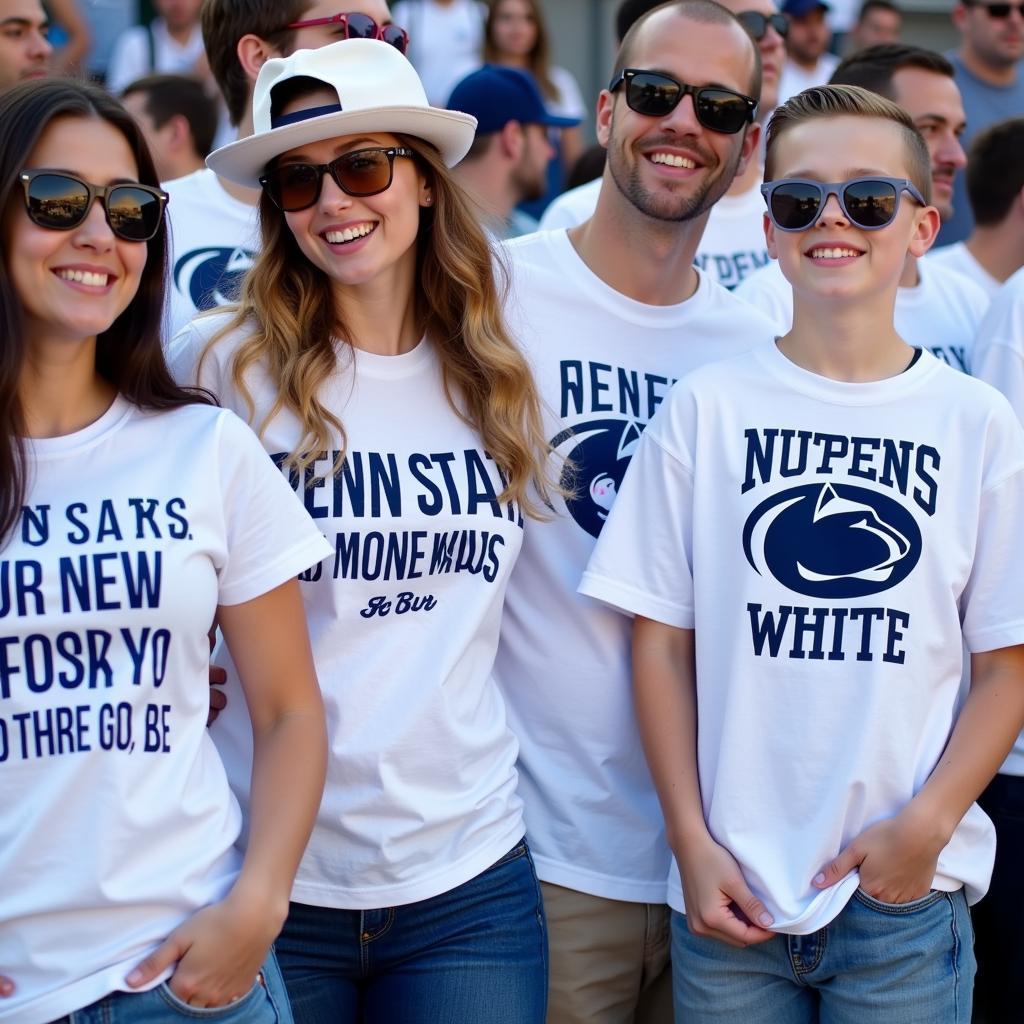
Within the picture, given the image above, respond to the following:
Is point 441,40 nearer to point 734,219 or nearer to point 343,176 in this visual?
point 734,219

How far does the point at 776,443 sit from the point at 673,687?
1.73 feet

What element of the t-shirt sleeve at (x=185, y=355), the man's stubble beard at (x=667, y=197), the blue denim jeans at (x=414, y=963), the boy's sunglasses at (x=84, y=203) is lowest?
the blue denim jeans at (x=414, y=963)

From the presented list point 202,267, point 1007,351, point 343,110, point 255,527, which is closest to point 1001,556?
point 1007,351

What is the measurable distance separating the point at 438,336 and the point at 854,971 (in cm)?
150

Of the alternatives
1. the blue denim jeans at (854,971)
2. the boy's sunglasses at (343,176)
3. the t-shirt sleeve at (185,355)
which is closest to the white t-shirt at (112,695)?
the t-shirt sleeve at (185,355)

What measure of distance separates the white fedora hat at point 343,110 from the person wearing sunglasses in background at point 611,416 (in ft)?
1.67

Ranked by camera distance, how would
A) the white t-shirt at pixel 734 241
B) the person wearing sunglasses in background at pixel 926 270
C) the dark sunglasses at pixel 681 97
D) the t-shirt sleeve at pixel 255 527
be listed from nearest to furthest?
the t-shirt sleeve at pixel 255 527
the dark sunglasses at pixel 681 97
the person wearing sunglasses in background at pixel 926 270
the white t-shirt at pixel 734 241

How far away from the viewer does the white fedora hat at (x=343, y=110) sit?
2.72 metres

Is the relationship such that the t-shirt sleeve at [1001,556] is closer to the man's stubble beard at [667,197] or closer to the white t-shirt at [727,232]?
the man's stubble beard at [667,197]

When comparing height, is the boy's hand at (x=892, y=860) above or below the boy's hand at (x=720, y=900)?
above

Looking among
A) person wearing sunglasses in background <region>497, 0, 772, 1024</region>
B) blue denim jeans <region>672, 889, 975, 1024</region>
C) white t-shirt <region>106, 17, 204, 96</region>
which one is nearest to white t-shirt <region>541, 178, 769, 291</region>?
person wearing sunglasses in background <region>497, 0, 772, 1024</region>

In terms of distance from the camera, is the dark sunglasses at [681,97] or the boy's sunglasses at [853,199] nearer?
the boy's sunglasses at [853,199]

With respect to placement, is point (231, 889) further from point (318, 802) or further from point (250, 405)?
point (250, 405)

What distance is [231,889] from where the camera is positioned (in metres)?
2.34
